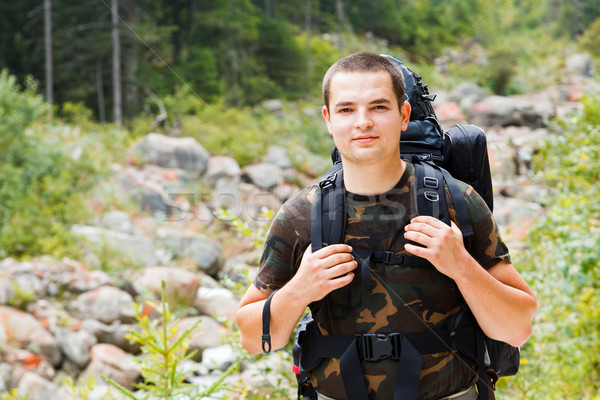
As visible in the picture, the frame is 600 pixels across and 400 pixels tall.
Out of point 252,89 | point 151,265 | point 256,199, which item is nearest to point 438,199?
point 151,265

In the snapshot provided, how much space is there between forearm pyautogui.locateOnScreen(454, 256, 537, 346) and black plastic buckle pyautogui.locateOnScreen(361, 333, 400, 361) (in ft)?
0.85

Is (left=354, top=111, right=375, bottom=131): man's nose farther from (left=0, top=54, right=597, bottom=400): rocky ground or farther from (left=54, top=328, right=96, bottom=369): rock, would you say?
(left=54, top=328, right=96, bottom=369): rock

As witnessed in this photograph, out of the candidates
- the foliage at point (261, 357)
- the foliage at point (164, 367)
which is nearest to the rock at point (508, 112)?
the foliage at point (261, 357)

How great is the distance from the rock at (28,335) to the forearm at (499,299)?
6890mm

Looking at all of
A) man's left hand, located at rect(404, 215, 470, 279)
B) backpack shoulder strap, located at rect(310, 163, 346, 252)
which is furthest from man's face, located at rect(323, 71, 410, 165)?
man's left hand, located at rect(404, 215, 470, 279)

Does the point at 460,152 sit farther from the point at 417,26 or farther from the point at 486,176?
the point at 417,26

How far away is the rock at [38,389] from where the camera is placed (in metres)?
5.94

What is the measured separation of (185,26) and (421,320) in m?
24.7

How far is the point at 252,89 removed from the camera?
2492 centimetres

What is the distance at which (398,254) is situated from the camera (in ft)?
5.05

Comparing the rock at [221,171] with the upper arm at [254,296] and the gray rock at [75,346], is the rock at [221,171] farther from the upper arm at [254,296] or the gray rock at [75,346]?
the upper arm at [254,296]

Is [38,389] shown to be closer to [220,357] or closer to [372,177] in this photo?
[220,357]

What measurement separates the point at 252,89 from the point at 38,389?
20.6m

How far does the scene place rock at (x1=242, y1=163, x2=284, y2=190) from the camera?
15562 mm
